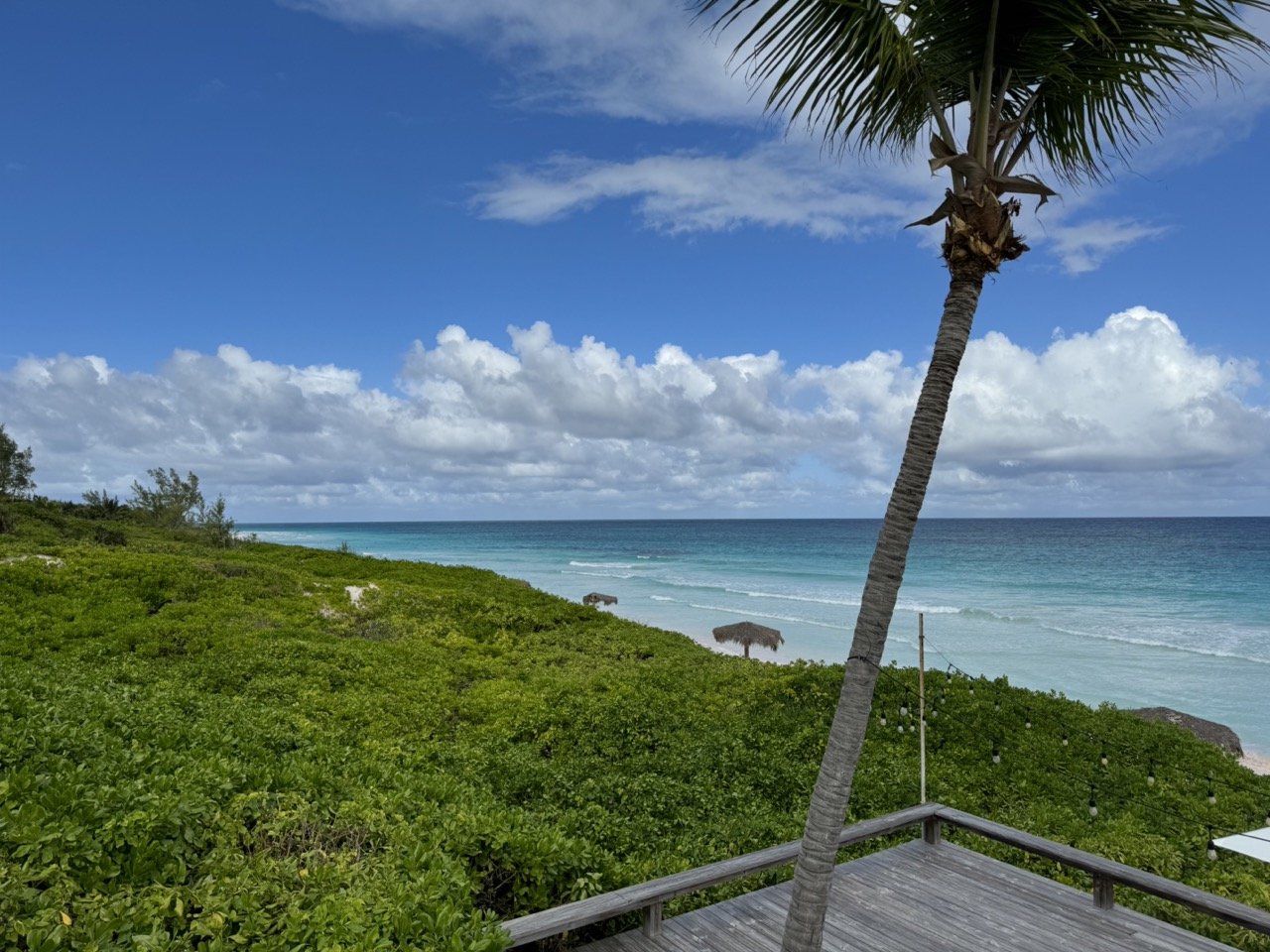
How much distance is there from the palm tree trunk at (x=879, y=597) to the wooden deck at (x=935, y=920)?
1610 millimetres

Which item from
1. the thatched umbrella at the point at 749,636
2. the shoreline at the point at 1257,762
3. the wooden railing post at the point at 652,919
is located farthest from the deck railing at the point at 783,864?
the thatched umbrella at the point at 749,636

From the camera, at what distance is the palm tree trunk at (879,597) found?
350cm

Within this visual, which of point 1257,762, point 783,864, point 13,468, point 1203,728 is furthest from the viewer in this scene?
point 13,468

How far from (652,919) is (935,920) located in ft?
6.97

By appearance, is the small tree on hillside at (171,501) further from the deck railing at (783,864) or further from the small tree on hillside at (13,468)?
the deck railing at (783,864)

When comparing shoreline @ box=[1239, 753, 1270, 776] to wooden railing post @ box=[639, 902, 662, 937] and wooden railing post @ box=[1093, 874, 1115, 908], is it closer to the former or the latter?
wooden railing post @ box=[1093, 874, 1115, 908]

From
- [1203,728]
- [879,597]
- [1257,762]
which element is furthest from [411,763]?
[1257,762]

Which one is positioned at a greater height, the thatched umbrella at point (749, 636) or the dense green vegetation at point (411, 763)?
the dense green vegetation at point (411, 763)

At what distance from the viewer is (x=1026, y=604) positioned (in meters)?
44.0

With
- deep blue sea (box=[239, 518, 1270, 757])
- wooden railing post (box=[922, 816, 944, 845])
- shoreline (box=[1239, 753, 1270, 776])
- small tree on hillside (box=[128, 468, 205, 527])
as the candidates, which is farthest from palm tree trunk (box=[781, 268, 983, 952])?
small tree on hillside (box=[128, 468, 205, 527])

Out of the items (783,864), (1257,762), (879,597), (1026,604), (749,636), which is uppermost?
(879,597)

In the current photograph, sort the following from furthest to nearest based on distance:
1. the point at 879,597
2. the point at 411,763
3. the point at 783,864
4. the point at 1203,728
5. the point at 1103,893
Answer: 1. the point at 1203,728
2. the point at 411,763
3. the point at 1103,893
4. the point at 783,864
5. the point at 879,597

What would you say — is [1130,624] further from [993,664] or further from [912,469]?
[912,469]

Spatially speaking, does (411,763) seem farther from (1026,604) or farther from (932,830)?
(1026,604)
